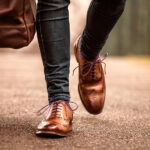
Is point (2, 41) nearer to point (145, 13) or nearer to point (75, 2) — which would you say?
point (75, 2)

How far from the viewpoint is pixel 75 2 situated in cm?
611

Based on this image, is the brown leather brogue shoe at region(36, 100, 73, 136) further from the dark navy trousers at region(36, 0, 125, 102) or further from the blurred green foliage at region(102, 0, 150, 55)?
the blurred green foliage at region(102, 0, 150, 55)

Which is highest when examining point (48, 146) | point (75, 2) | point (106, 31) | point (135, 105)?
point (106, 31)

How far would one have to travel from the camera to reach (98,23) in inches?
43.5

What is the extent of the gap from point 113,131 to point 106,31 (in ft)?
0.99

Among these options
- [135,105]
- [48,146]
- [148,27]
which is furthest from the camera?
[148,27]

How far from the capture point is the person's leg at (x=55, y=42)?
1.05 metres

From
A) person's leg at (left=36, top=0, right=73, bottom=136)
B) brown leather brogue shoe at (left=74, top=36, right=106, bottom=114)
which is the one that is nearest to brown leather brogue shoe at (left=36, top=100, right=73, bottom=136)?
person's leg at (left=36, top=0, right=73, bottom=136)

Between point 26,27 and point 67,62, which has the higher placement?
point 26,27

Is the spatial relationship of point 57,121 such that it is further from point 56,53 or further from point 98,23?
point 98,23

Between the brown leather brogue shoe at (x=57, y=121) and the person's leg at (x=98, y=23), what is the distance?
8.1 inches

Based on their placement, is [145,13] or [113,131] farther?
[145,13]

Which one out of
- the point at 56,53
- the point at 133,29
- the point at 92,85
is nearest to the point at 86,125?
the point at 92,85

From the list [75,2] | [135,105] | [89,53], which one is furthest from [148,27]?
[89,53]
